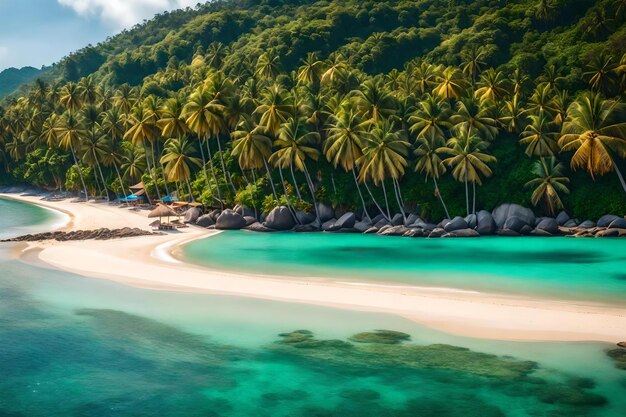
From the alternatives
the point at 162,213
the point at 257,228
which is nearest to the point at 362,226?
the point at 257,228

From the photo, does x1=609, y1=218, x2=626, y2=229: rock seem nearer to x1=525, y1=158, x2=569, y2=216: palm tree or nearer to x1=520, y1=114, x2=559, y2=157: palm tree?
x1=525, y1=158, x2=569, y2=216: palm tree

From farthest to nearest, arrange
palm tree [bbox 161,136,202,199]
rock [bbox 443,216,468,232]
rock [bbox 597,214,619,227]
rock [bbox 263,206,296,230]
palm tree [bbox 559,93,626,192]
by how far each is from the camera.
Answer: palm tree [bbox 161,136,202,199]
rock [bbox 263,206,296,230]
rock [bbox 443,216,468,232]
rock [bbox 597,214,619,227]
palm tree [bbox 559,93,626,192]

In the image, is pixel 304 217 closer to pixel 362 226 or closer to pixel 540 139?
pixel 362 226

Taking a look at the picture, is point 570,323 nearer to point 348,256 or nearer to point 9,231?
point 348,256

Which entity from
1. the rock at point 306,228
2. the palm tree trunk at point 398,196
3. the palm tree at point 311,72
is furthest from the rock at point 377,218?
the palm tree at point 311,72

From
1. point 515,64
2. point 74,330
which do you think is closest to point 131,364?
point 74,330

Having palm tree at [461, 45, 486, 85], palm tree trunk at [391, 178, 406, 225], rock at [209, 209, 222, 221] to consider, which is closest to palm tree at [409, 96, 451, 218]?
palm tree trunk at [391, 178, 406, 225]

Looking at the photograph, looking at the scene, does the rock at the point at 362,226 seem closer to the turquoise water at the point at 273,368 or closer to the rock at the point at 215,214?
the rock at the point at 215,214
